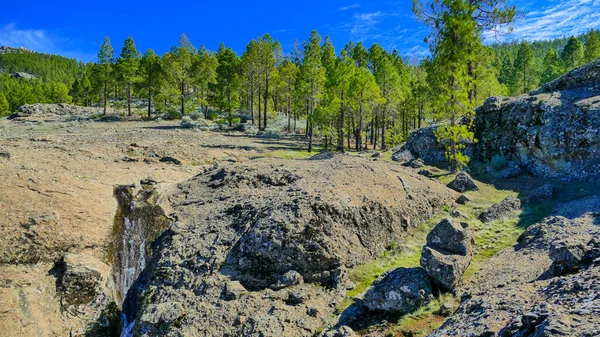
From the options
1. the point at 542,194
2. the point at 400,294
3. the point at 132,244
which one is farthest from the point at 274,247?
the point at 542,194

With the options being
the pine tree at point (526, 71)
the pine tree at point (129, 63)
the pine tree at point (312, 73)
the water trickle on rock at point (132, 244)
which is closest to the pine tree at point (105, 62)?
the pine tree at point (129, 63)

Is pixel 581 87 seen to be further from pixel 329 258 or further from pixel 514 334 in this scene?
pixel 514 334

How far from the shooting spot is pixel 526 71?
7594 centimetres

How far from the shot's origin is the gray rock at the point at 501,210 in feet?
49.8

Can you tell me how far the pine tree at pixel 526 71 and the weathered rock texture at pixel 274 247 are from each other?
75374mm

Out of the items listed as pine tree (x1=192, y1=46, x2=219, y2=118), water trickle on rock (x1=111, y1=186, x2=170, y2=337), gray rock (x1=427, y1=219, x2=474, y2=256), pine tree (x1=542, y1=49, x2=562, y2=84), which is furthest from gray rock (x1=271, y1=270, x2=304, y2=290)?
pine tree (x1=542, y1=49, x2=562, y2=84)

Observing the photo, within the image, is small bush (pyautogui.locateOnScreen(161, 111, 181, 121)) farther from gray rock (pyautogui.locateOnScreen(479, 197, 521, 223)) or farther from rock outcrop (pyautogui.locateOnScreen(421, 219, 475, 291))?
rock outcrop (pyautogui.locateOnScreen(421, 219, 475, 291))

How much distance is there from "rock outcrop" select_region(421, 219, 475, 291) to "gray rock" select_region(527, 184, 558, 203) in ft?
23.8

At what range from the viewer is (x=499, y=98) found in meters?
26.2

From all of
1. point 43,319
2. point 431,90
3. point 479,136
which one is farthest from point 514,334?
point 431,90

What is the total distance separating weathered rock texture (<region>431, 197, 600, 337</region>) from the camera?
5.10 meters

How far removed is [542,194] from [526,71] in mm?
73638

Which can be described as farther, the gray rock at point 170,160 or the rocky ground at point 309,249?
the gray rock at point 170,160

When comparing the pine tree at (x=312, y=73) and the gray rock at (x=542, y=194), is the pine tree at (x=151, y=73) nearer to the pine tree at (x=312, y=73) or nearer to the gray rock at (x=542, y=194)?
the pine tree at (x=312, y=73)
